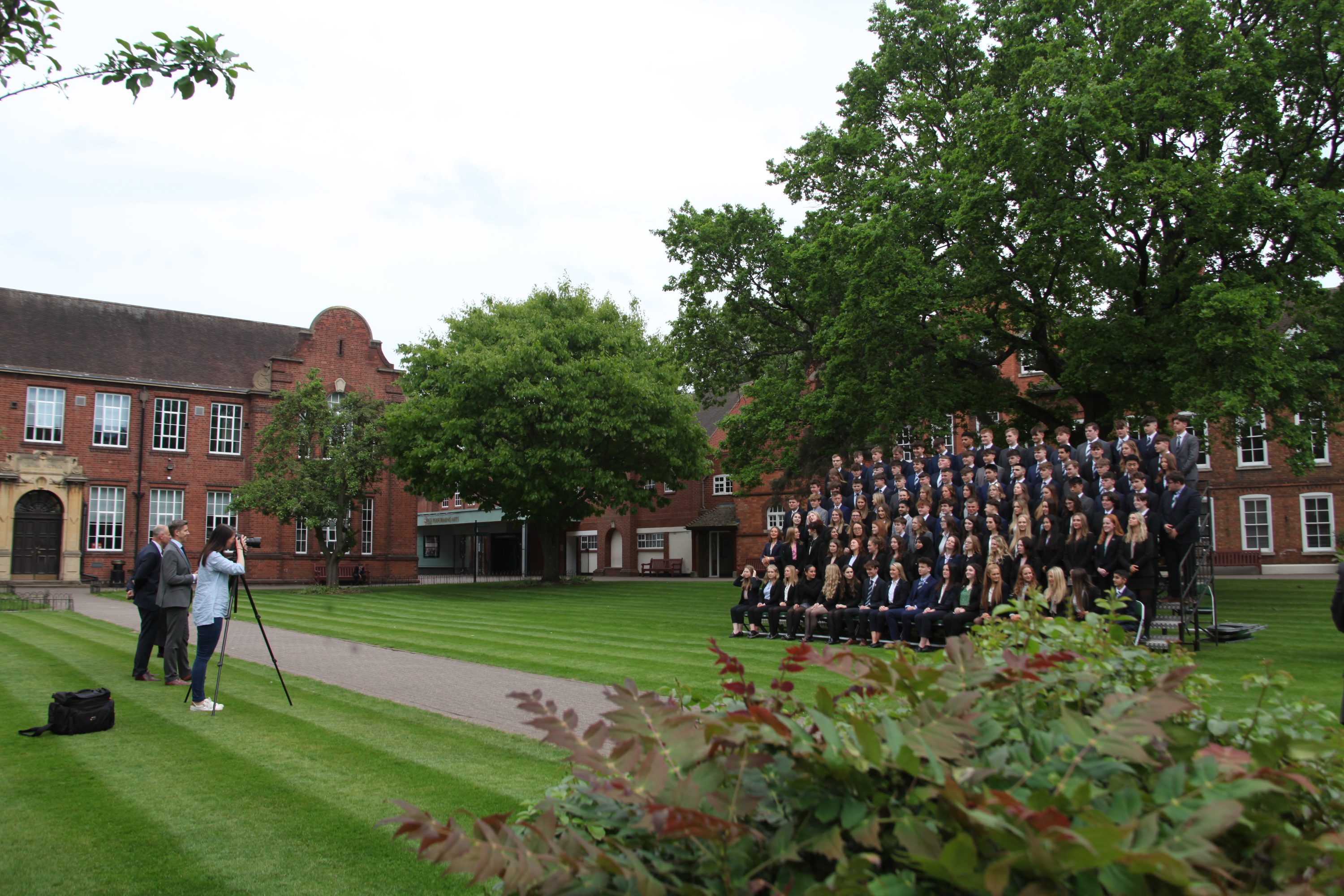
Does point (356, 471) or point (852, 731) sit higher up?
point (356, 471)

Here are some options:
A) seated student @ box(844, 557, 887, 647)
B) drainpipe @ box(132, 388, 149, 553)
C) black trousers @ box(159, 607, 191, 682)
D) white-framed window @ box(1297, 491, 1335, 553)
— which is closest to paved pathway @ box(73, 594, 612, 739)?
black trousers @ box(159, 607, 191, 682)

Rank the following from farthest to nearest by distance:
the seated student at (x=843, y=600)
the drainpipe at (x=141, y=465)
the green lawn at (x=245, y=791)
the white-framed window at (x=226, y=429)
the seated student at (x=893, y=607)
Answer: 1. the white-framed window at (x=226, y=429)
2. the drainpipe at (x=141, y=465)
3. the seated student at (x=843, y=600)
4. the seated student at (x=893, y=607)
5. the green lawn at (x=245, y=791)

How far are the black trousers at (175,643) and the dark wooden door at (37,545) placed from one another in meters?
36.3

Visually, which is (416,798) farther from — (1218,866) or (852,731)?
(1218,866)

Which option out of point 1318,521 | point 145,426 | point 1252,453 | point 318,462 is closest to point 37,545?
point 145,426

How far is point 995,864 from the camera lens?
1.62 meters

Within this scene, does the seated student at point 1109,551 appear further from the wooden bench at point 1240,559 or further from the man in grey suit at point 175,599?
the wooden bench at point 1240,559

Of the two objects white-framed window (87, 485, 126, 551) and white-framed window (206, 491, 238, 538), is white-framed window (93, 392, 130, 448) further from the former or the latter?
white-framed window (206, 491, 238, 538)

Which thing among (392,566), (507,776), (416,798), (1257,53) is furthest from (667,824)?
(392,566)

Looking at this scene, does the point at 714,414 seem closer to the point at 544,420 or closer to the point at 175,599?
Result: the point at 544,420

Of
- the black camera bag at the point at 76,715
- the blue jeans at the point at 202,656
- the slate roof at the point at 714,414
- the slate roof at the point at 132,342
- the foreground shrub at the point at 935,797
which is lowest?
the black camera bag at the point at 76,715

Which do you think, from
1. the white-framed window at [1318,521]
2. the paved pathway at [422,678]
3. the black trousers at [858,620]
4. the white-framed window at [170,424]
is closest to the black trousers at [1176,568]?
the black trousers at [858,620]

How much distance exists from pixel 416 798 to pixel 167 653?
7493 millimetres

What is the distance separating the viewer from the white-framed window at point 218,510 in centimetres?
4544
